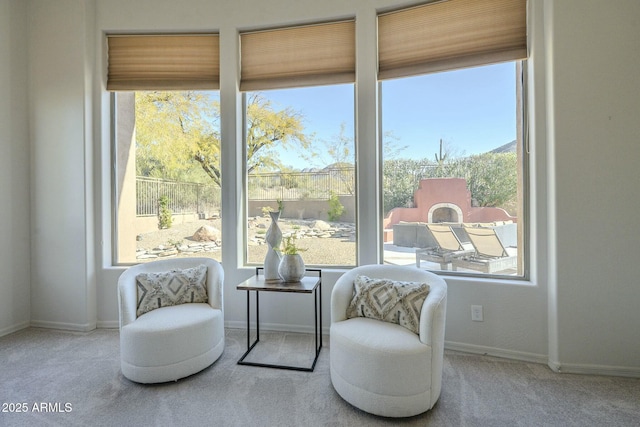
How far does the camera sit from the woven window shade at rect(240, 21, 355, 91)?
292 centimetres

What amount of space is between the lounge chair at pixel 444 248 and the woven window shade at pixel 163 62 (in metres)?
2.68

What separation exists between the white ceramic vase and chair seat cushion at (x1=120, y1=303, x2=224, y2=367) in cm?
65

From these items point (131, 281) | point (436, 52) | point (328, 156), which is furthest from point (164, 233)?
point (436, 52)

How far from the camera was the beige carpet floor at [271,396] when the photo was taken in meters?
1.73

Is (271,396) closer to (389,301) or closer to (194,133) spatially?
(389,301)

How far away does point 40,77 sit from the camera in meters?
3.08

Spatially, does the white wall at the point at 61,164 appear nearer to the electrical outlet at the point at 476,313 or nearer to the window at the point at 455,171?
the window at the point at 455,171

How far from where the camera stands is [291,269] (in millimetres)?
2484

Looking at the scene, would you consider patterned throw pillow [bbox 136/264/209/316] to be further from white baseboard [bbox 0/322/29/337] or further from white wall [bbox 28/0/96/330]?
white baseboard [bbox 0/322/29/337]

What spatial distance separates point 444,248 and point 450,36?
188cm

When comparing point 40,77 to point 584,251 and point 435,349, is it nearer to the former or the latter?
point 435,349

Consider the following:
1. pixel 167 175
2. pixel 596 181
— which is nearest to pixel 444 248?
pixel 596 181

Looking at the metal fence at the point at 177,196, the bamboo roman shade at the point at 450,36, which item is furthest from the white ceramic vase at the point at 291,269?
the bamboo roman shade at the point at 450,36

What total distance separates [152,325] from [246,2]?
10.1ft
